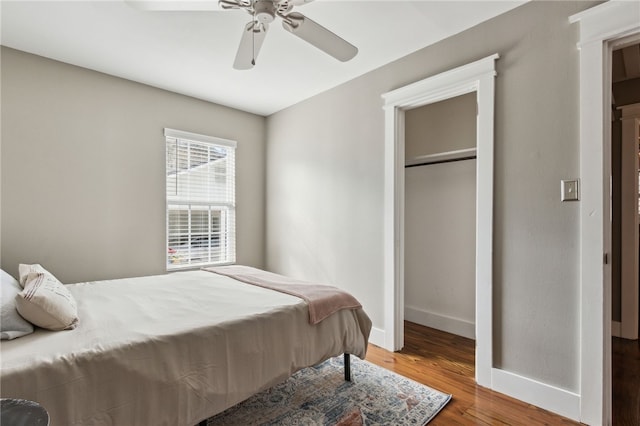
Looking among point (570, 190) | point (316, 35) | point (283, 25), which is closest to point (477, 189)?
point (570, 190)

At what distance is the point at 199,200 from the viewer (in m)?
3.88

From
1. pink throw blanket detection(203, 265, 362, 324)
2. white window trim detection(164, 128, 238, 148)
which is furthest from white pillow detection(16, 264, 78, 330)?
white window trim detection(164, 128, 238, 148)

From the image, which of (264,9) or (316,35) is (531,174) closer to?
(316,35)

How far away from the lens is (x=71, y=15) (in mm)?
2291

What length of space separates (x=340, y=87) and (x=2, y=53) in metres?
2.90

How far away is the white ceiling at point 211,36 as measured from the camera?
2213 mm

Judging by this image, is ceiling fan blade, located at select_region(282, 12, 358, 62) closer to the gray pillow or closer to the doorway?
the gray pillow

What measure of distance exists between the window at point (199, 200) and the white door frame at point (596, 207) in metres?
3.45

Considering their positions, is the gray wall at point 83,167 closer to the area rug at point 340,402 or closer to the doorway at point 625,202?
the area rug at point 340,402

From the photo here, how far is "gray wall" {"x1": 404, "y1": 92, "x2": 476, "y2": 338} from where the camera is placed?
3.35 meters

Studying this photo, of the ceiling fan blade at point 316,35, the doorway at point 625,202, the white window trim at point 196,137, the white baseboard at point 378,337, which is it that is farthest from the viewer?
the white window trim at point 196,137

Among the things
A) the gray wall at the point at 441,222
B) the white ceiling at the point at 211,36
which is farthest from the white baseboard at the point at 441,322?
the white ceiling at the point at 211,36

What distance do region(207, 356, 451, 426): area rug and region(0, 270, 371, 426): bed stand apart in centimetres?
26

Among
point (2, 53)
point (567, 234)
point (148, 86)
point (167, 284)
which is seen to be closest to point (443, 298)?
point (567, 234)
